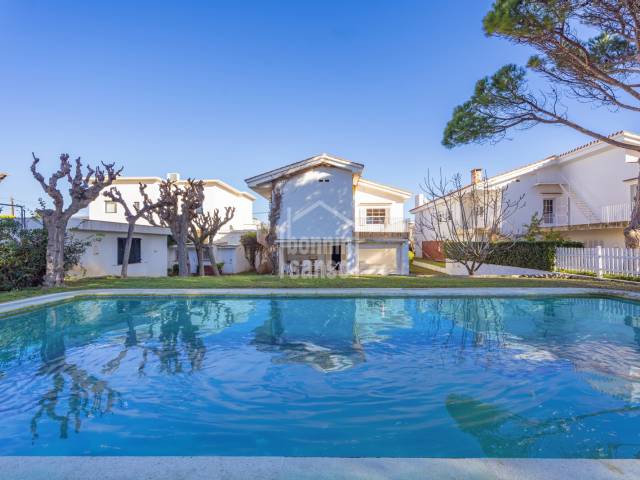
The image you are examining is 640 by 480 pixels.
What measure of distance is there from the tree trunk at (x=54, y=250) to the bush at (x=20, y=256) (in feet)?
2.92

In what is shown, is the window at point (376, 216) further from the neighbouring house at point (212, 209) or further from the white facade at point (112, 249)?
the white facade at point (112, 249)

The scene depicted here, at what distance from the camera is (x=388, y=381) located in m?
5.20

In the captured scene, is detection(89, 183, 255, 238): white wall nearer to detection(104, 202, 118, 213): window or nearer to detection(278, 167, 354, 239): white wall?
detection(104, 202, 118, 213): window

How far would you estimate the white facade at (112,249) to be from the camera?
17547 millimetres

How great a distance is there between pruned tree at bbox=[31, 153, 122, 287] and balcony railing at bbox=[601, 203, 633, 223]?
2638cm

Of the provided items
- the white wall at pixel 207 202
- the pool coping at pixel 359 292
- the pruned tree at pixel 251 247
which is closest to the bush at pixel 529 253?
the pool coping at pixel 359 292

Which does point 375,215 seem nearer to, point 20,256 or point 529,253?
point 529,253

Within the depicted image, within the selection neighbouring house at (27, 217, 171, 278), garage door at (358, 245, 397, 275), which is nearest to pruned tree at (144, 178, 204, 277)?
neighbouring house at (27, 217, 171, 278)

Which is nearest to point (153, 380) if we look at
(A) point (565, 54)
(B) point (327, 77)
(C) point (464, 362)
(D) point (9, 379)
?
(D) point (9, 379)

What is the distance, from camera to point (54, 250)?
13.6 meters

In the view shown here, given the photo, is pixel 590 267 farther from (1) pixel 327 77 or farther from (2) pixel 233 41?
(2) pixel 233 41

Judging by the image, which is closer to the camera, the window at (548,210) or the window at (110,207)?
the window at (548,210)

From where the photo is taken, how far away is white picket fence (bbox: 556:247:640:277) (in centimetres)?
1448

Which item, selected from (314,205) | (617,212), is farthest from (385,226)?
(617,212)
